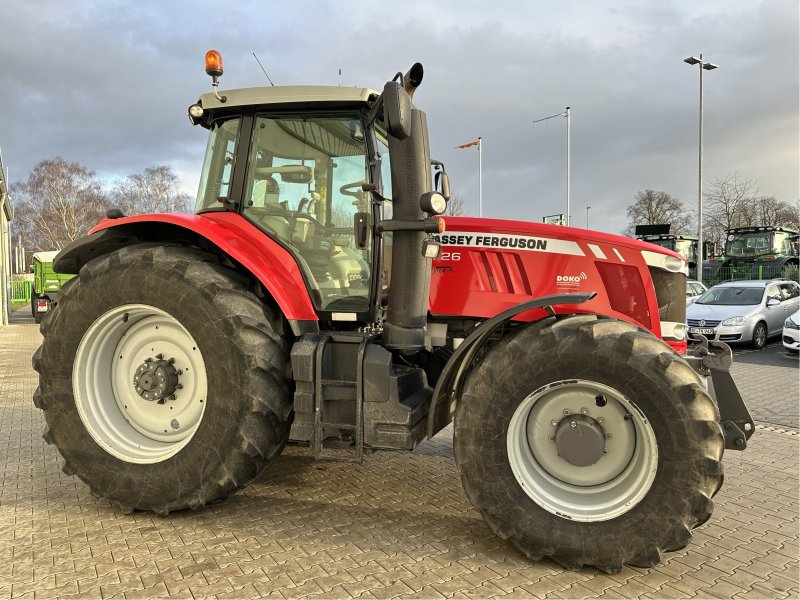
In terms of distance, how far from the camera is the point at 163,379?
11.5ft

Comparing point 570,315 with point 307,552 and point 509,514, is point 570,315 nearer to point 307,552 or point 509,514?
point 509,514

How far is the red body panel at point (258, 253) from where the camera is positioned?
3.39 m

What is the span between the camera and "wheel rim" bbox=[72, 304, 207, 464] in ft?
11.6

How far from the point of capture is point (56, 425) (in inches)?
141

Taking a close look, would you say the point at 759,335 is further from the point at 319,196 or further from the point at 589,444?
the point at 319,196

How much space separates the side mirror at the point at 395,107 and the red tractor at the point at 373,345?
0.01 metres

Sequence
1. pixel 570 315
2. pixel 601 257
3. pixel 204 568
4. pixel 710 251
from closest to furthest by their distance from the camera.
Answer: pixel 204 568
pixel 570 315
pixel 601 257
pixel 710 251

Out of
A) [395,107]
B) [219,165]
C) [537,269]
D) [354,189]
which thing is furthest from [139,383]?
[537,269]

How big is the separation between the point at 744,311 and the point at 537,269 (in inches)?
454

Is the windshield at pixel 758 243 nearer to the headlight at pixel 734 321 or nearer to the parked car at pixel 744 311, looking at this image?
the parked car at pixel 744 311

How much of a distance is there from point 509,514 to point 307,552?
3.55 feet

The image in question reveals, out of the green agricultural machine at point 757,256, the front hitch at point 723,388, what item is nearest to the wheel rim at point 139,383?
the front hitch at point 723,388

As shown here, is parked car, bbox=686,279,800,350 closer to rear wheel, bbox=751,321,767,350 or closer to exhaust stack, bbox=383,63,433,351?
rear wheel, bbox=751,321,767,350

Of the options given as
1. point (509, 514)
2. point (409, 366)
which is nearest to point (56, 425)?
point (409, 366)
